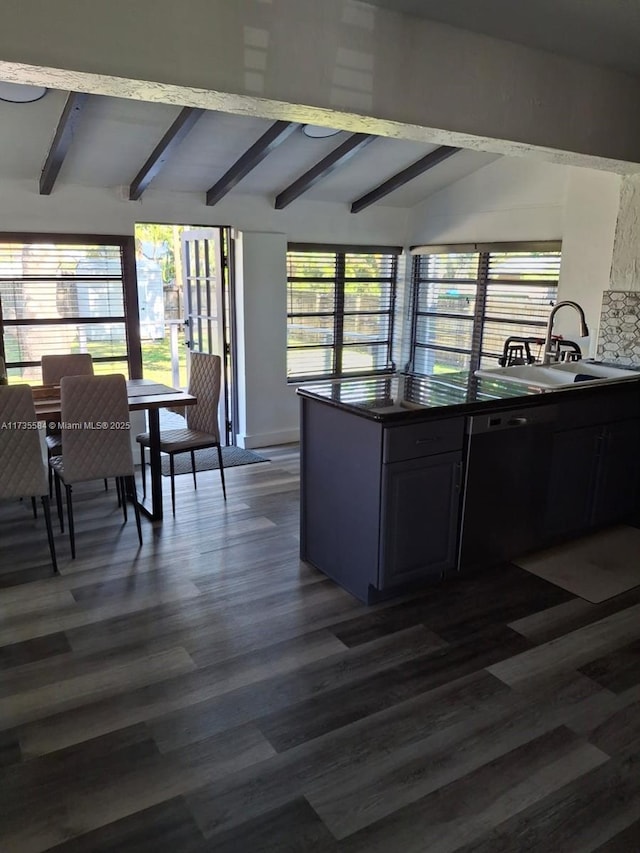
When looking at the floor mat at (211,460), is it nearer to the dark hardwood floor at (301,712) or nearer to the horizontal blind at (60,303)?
the horizontal blind at (60,303)

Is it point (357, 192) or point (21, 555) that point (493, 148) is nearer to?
point (357, 192)

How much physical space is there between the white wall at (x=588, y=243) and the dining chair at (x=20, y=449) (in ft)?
11.9

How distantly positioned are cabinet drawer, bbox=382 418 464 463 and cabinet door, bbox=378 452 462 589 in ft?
0.11

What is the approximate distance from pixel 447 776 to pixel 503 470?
1588 mm

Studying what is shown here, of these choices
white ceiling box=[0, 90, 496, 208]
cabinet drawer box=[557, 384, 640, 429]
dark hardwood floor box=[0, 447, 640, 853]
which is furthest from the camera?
white ceiling box=[0, 90, 496, 208]

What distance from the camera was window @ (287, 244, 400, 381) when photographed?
5.99 meters

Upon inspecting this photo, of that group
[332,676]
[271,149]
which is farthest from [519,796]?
[271,149]

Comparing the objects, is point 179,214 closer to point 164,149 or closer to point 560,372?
point 164,149

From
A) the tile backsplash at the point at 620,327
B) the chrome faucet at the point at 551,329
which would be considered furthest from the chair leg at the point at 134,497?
the tile backsplash at the point at 620,327

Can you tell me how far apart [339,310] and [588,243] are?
7.96 ft

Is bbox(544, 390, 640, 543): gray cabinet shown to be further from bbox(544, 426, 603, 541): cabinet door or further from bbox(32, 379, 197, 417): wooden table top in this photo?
bbox(32, 379, 197, 417): wooden table top

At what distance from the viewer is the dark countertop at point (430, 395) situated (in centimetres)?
289

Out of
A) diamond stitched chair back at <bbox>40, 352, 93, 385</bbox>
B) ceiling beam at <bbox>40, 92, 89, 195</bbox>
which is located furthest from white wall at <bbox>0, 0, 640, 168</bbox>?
diamond stitched chair back at <bbox>40, 352, 93, 385</bbox>

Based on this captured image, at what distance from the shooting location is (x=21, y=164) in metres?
4.30
